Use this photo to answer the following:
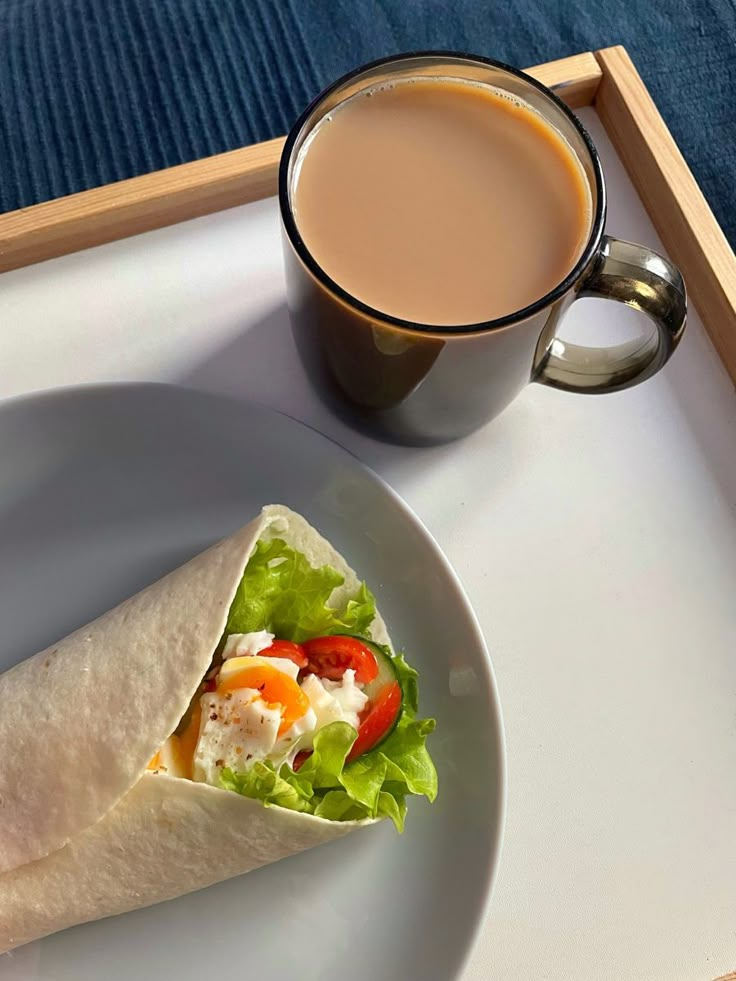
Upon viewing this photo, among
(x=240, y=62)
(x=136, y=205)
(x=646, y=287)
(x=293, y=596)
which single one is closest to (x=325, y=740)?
(x=293, y=596)

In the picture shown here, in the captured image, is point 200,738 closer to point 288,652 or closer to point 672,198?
point 288,652

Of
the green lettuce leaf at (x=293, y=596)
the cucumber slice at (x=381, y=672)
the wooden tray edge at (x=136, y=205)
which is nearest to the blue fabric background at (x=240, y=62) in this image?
the wooden tray edge at (x=136, y=205)

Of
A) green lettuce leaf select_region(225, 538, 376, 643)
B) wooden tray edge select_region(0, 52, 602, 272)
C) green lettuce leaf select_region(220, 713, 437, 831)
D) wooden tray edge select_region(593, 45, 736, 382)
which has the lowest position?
green lettuce leaf select_region(220, 713, 437, 831)

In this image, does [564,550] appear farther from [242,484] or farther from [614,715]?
[242,484]

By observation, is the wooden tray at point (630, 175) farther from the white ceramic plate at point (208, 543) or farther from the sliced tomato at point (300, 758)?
the sliced tomato at point (300, 758)

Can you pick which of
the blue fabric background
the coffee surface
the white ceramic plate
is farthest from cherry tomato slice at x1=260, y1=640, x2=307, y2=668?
the blue fabric background

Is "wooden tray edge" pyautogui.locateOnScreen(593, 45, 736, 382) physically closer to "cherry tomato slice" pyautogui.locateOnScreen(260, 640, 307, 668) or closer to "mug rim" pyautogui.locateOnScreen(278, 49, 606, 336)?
"mug rim" pyautogui.locateOnScreen(278, 49, 606, 336)
